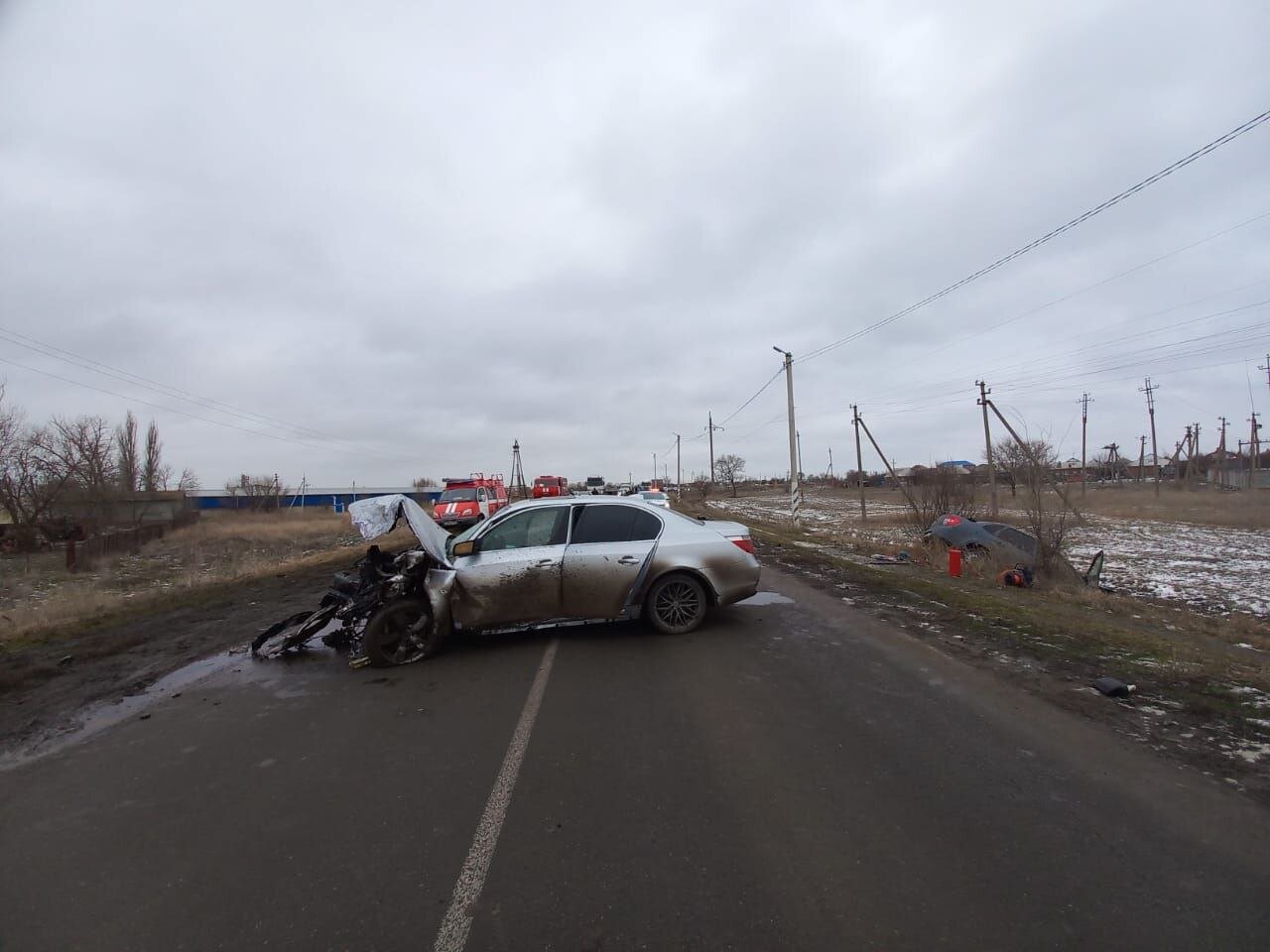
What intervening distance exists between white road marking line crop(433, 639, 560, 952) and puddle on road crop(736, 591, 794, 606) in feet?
15.2

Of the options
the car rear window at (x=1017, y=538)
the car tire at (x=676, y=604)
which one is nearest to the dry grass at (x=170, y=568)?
the car tire at (x=676, y=604)

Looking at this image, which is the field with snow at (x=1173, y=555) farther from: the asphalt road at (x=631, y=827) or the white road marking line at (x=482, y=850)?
the white road marking line at (x=482, y=850)

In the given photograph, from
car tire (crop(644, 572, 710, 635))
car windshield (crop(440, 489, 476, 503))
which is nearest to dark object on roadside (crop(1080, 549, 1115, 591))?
car tire (crop(644, 572, 710, 635))

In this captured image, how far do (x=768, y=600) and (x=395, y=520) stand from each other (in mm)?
5337

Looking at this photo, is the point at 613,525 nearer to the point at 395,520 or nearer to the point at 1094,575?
the point at 395,520

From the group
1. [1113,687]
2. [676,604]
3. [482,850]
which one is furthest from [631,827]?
[1113,687]

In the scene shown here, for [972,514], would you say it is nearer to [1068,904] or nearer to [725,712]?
[725,712]

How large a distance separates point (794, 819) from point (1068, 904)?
45.4 inches

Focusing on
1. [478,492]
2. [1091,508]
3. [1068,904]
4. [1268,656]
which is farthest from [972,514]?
[1091,508]

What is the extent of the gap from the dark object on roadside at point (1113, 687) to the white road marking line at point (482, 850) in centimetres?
459

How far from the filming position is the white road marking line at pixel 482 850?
2.38 meters

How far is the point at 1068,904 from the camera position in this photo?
7.97 feet

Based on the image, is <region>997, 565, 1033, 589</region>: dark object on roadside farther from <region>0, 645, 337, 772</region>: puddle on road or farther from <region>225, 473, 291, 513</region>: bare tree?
<region>225, 473, 291, 513</region>: bare tree

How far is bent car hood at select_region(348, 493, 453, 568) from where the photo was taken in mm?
6305
